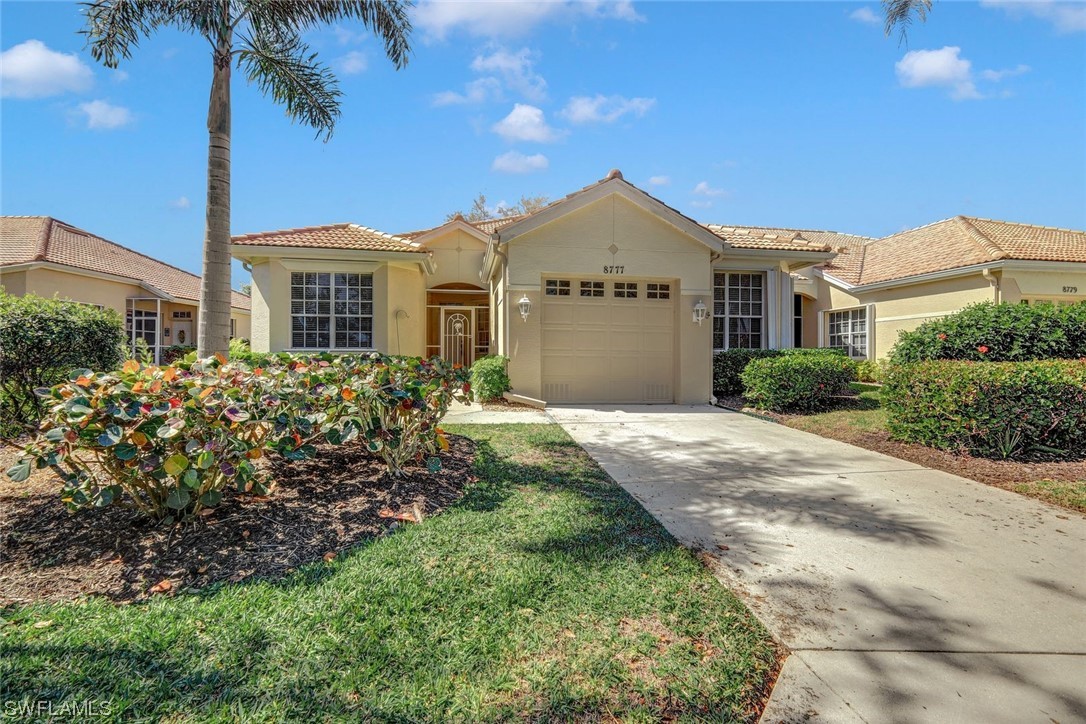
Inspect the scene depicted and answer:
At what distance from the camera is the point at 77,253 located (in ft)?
57.7

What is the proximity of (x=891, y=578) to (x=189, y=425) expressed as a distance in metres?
4.81

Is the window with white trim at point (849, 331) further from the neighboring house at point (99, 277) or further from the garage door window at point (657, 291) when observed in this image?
the neighboring house at point (99, 277)

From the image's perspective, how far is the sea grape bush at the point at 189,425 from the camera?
3.06m

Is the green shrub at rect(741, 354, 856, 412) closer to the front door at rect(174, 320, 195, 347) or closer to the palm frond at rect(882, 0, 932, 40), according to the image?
the palm frond at rect(882, 0, 932, 40)

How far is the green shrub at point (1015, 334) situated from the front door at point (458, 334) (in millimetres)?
12861

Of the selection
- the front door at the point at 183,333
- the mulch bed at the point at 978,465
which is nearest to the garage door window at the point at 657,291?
the mulch bed at the point at 978,465

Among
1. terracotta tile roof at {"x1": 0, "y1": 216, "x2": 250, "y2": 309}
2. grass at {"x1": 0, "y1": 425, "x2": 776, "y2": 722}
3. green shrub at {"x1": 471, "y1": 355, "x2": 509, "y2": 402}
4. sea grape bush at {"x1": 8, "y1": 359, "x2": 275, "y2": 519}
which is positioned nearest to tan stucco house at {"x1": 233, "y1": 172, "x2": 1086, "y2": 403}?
green shrub at {"x1": 471, "y1": 355, "x2": 509, "y2": 402}

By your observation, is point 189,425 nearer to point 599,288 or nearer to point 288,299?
point 599,288

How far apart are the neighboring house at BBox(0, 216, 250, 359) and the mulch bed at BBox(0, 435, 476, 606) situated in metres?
14.8

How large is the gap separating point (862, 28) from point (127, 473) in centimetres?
1425

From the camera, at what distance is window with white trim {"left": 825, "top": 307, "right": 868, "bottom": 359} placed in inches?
694

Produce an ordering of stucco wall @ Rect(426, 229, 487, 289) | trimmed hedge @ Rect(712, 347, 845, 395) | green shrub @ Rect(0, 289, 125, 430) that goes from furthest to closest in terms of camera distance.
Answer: stucco wall @ Rect(426, 229, 487, 289), trimmed hedge @ Rect(712, 347, 845, 395), green shrub @ Rect(0, 289, 125, 430)

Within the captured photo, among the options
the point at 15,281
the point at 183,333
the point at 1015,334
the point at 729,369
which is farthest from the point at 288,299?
the point at 1015,334

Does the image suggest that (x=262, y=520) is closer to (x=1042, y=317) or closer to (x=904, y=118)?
(x=1042, y=317)
